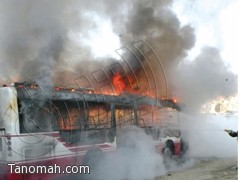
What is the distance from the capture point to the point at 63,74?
1391 cm

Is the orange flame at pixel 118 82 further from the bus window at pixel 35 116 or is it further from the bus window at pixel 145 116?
the bus window at pixel 35 116

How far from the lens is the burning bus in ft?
25.3

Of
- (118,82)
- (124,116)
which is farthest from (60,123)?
(118,82)

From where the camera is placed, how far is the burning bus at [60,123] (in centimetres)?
772

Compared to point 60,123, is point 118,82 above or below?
above

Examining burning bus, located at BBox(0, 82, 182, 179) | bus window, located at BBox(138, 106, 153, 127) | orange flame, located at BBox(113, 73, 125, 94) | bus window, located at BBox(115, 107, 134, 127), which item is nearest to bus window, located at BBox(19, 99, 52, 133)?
burning bus, located at BBox(0, 82, 182, 179)

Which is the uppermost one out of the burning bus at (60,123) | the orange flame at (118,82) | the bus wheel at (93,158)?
the orange flame at (118,82)

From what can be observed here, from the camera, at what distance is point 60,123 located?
28.0ft

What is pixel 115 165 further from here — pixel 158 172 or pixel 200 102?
pixel 200 102

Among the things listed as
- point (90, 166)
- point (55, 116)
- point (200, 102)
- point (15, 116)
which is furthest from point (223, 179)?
point (200, 102)

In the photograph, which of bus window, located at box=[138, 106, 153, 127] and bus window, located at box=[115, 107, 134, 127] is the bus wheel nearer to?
bus window, located at box=[115, 107, 134, 127]

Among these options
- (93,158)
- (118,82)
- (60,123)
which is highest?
(118,82)

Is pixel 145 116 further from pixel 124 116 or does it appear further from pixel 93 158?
pixel 93 158

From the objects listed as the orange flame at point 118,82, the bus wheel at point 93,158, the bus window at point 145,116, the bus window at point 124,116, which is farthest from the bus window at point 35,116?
the orange flame at point 118,82
